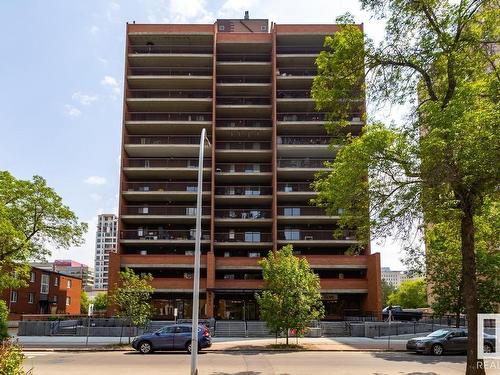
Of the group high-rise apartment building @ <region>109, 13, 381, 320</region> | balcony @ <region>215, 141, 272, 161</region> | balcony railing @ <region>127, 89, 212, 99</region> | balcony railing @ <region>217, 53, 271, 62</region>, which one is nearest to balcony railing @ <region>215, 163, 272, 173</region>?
high-rise apartment building @ <region>109, 13, 381, 320</region>

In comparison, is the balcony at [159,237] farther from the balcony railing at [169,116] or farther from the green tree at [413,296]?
the green tree at [413,296]

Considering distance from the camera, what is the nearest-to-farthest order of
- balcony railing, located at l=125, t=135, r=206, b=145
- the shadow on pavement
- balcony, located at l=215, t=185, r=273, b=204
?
the shadow on pavement < balcony, located at l=215, t=185, r=273, b=204 < balcony railing, located at l=125, t=135, r=206, b=145

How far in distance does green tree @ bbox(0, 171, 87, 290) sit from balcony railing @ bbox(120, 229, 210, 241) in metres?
17.6

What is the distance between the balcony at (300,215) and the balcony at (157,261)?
9.96 metres

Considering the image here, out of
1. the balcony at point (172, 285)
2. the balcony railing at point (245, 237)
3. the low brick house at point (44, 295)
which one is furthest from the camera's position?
the low brick house at point (44, 295)

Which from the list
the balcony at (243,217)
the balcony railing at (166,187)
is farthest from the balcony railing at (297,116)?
the balcony railing at (166,187)

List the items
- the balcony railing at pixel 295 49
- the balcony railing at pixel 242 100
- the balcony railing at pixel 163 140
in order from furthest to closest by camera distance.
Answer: the balcony railing at pixel 295 49 < the balcony railing at pixel 242 100 < the balcony railing at pixel 163 140

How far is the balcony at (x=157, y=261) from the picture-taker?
49.8m

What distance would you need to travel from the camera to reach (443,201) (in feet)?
42.8

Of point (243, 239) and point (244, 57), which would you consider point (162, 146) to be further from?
point (244, 57)

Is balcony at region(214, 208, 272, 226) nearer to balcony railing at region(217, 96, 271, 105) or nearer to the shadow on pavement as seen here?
balcony railing at region(217, 96, 271, 105)

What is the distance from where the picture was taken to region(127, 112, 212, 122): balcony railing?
183 feet

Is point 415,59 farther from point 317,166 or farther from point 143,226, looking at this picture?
point 143,226

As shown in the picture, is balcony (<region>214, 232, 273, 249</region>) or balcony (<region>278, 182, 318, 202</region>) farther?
balcony (<region>214, 232, 273, 249</region>)
